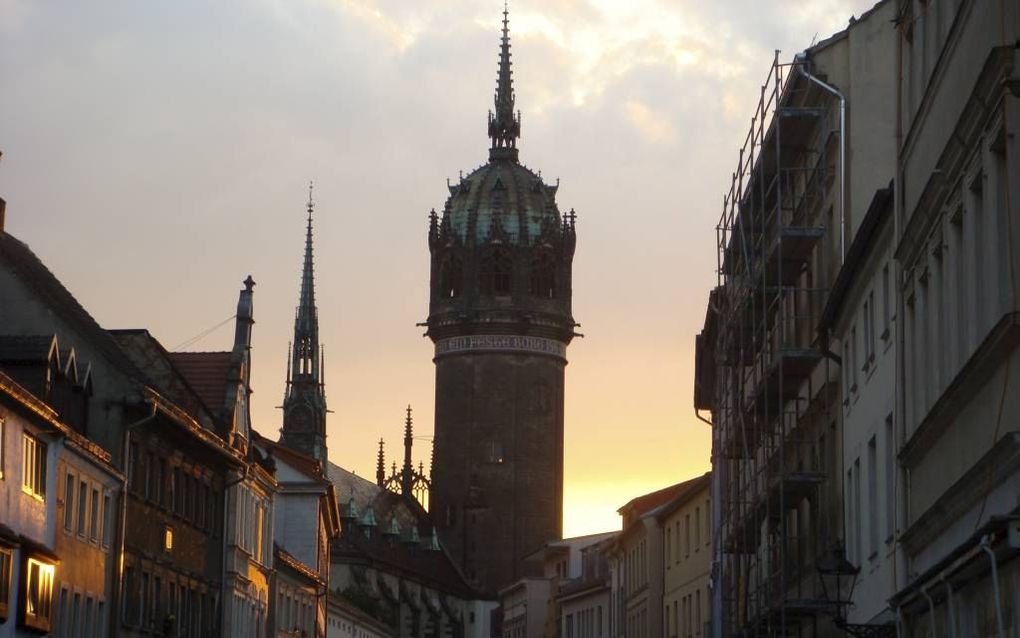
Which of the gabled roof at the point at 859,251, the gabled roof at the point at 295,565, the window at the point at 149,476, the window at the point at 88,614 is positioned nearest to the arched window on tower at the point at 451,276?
the gabled roof at the point at 295,565

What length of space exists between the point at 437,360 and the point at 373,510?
53.2ft

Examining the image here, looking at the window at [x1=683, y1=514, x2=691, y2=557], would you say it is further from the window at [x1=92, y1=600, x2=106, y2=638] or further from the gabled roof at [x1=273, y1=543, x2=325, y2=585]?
the window at [x1=92, y1=600, x2=106, y2=638]

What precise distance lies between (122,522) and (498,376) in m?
111

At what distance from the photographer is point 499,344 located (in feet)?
512

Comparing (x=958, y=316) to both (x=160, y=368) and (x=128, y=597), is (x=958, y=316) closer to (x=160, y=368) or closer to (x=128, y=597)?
(x=128, y=597)

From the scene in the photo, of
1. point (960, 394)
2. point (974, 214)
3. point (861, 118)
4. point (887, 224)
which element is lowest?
point (960, 394)

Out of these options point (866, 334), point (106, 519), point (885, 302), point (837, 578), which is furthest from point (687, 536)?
point (885, 302)

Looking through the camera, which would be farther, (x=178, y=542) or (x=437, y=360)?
(x=437, y=360)

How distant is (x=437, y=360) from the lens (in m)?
158

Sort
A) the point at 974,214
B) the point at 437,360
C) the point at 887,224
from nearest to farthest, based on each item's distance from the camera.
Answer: the point at 974,214, the point at 887,224, the point at 437,360

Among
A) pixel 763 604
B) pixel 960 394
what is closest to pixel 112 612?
pixel 763 604

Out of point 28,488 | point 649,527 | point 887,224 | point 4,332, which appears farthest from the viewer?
point 649,527

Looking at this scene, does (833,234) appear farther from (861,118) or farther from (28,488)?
(28,488)

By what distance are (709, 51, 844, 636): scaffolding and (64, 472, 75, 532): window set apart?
1185cm
